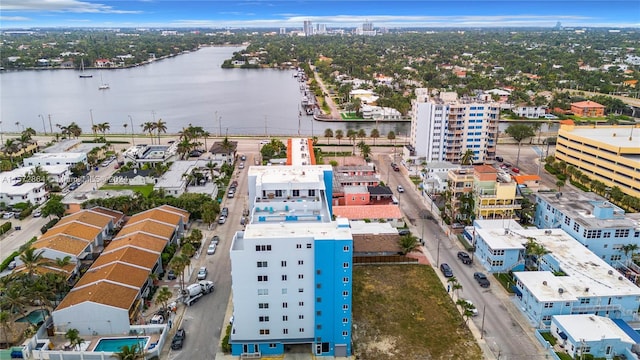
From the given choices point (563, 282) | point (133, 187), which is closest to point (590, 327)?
point (563, 282)

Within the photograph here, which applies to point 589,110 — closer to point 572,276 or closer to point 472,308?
point 572,276

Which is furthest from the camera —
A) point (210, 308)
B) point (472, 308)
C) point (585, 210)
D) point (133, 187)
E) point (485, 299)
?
point (133, 187)

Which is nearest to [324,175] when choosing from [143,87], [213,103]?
[213,103]

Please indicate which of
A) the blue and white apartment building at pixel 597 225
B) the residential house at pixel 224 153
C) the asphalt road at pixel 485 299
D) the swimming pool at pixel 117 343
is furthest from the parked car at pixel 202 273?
the blue and white apartment building at pixel 597 225

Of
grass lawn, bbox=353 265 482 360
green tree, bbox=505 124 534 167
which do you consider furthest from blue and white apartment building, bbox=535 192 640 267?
green tree, bbox=505 124 534 167

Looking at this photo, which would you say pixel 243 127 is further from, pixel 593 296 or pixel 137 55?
pixel 137 55

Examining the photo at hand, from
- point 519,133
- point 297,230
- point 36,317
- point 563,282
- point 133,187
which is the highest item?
point 297,230
